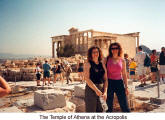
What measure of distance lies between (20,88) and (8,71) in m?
4.42

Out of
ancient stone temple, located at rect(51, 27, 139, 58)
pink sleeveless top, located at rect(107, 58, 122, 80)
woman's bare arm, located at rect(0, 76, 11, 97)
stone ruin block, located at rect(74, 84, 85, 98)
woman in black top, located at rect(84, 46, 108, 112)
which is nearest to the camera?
woman's bare arm, located at rect(0, 76, 11, 97)

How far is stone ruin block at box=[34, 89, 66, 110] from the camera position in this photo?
412cm

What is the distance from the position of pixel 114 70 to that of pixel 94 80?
1.47ft

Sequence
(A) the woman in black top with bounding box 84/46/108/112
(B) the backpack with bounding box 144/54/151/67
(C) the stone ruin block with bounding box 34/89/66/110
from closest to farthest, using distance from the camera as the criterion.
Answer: (A) the woman in black top with bounding box 84/46/108/112, (C) the stone ruin block with bounding box 34/89/66/110, (B) the backpack with bounding box 144/54/151/67

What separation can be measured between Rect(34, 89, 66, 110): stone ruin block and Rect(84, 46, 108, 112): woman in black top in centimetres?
128

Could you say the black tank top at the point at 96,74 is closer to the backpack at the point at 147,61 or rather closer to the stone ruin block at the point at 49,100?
the stone ruin block at the point at 49,100

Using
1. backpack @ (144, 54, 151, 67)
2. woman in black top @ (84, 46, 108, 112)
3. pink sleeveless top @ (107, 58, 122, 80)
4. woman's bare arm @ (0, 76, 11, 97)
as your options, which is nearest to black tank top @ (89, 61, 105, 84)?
woman in black top @ (84, 46, 108, 112)

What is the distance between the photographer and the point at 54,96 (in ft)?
13.9

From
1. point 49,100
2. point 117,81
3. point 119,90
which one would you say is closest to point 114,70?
point 117,81

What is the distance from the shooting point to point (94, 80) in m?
3.16

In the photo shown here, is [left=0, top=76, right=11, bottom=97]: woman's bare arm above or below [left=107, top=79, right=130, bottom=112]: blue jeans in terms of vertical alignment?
above

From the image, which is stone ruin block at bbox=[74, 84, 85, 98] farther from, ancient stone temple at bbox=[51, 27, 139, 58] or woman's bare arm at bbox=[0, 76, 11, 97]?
ancient stone temple at bbox=[51, 27, 139, 58]

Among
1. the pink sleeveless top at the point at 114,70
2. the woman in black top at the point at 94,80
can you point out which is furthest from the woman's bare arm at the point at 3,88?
the pink sleeveless top at the point at 114,70

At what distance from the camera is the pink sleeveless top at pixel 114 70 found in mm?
3357
